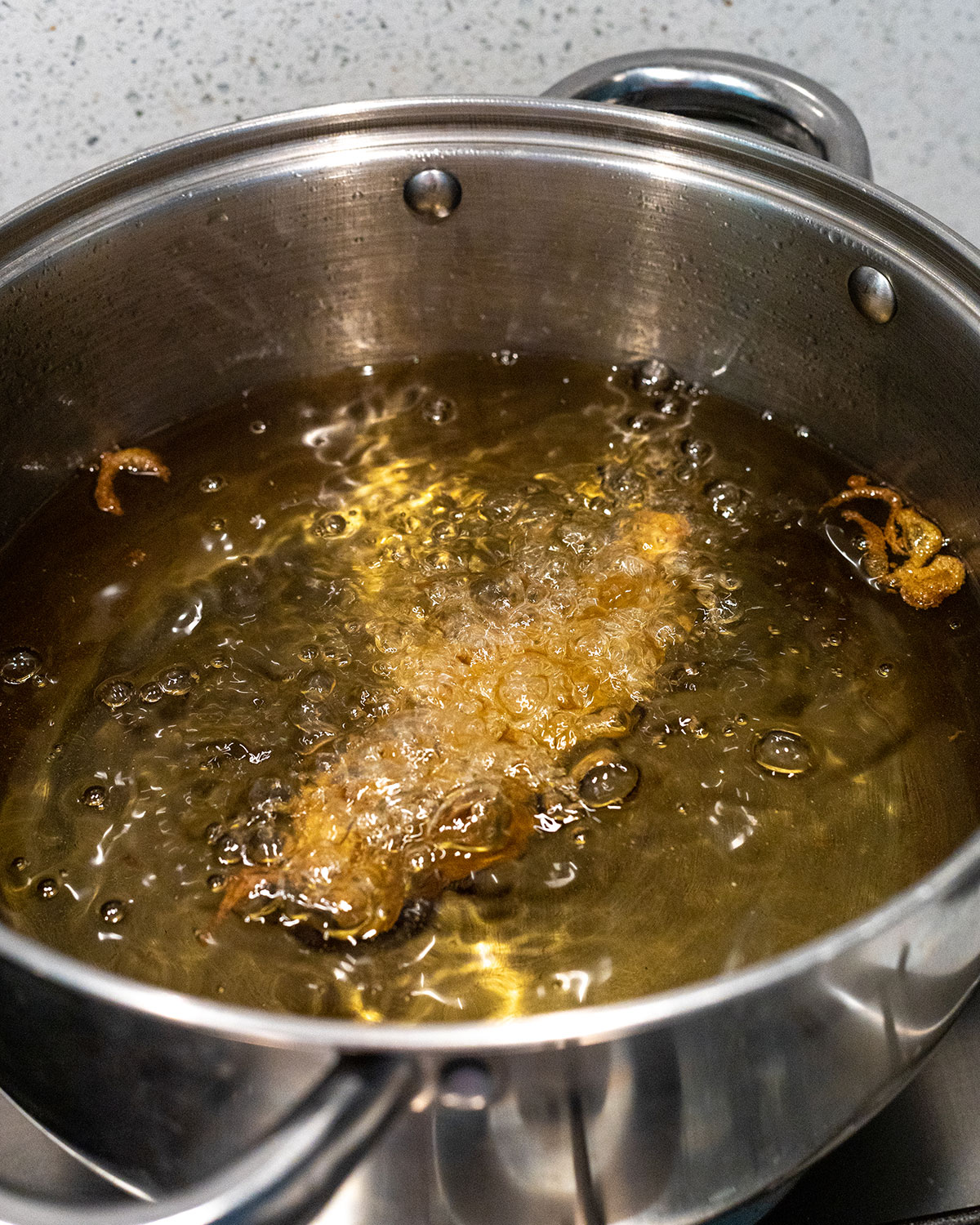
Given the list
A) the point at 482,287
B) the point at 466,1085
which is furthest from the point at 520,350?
the point at 466,1085

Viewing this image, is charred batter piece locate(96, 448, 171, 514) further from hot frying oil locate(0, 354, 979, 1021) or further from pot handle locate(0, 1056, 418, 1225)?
pot handle locate(0, 1056, 418, 1225)

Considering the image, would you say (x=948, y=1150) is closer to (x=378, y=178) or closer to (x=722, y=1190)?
(x=722, y=1190)

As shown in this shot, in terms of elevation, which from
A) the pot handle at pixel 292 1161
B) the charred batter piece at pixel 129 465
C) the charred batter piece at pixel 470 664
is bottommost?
the pot handle at pixel 292 1161

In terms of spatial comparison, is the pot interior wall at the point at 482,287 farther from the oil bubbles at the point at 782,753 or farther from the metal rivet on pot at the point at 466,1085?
the metal rivet on pot at the point at 466,1085

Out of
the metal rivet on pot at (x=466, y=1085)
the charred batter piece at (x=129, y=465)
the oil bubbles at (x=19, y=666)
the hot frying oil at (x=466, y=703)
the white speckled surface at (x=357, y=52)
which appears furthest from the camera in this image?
the white speckled surface at (x=357, y=52)

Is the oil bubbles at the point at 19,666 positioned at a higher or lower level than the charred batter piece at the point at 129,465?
lower

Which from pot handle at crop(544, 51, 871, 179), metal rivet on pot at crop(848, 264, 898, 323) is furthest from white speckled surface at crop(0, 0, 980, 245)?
metal rivet on pot at crop(848, 264, 898, 323)

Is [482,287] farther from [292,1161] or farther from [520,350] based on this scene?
[292,1161]

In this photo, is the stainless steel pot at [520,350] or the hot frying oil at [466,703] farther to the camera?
the hot frying oil at [466,703]

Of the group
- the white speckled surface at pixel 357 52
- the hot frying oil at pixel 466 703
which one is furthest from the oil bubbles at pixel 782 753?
the white speckled surface at pixel 357 52
